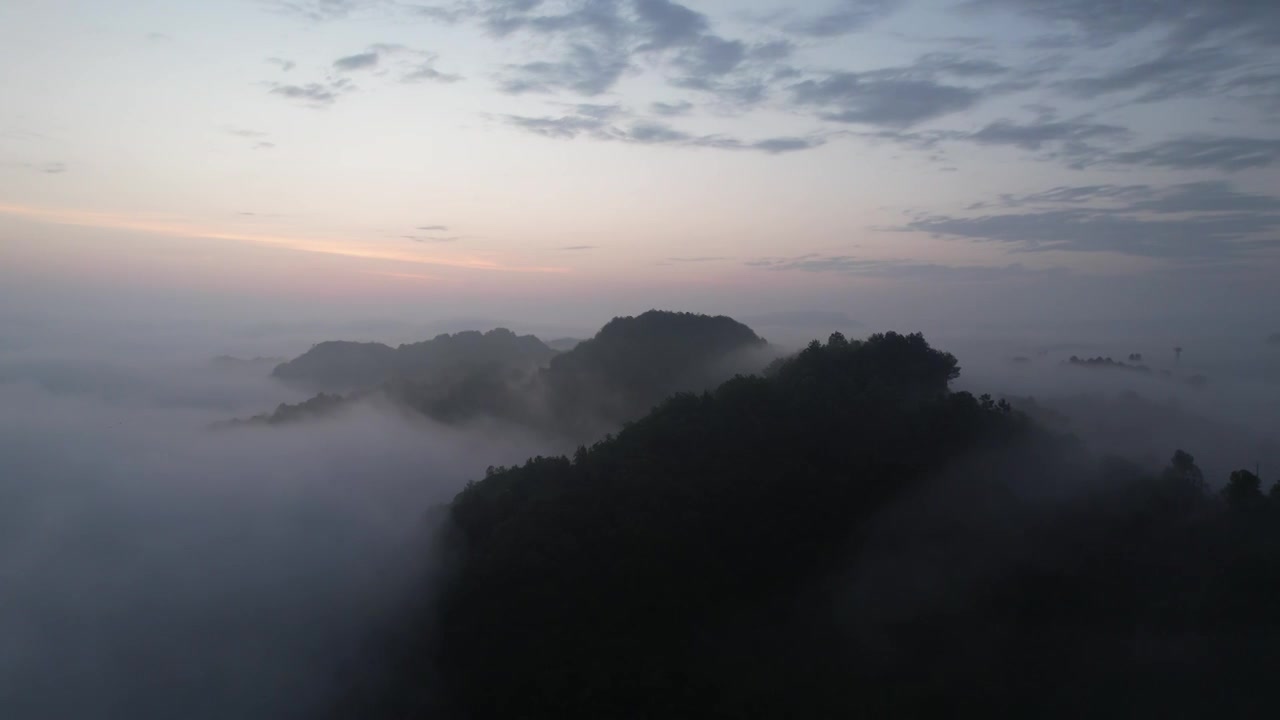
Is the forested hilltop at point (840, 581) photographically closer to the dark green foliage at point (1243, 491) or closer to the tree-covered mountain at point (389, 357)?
the dark green foliage at point (1243, 491)

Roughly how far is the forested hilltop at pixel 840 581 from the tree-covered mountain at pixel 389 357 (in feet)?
138

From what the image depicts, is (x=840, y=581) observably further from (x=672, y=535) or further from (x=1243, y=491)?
(x=1243, y=491)

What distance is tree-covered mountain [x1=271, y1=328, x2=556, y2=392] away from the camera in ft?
207

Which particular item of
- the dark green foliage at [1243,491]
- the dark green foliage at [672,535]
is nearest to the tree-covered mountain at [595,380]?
the dark green foliage at [672,535]

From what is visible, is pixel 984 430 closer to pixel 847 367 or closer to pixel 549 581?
pixel 847 367

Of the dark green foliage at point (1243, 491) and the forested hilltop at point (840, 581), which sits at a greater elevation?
the dark green foliage at point (1243, 491)

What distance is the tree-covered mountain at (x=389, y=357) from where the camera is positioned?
63.1 m

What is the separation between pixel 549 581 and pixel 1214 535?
1236 cm

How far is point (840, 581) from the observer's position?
15711 mm

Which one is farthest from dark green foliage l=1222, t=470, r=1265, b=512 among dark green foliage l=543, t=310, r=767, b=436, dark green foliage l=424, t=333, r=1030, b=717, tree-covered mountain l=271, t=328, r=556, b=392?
tree-covered mountain l=271, t=328, r=556, b=392

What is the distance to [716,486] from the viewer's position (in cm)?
1670

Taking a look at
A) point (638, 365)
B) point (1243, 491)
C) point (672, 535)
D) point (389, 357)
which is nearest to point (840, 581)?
point (672, 535)

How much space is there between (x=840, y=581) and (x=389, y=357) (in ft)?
196

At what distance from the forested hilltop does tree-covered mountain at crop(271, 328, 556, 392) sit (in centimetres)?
4214
